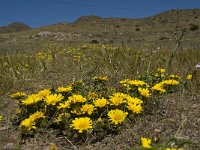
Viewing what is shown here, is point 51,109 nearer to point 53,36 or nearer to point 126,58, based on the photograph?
point 126,58

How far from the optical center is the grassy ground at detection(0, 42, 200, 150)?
93.4 inches

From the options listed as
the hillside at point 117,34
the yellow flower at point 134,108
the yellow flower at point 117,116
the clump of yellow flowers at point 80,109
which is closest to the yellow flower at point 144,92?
the clump of yellow flowers at point 80,109

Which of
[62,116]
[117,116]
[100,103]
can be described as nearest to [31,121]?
[62,116]

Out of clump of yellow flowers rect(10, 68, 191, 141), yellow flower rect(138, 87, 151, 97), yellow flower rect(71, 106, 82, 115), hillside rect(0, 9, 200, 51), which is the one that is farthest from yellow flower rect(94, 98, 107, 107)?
hillside rect(0, 9, 200, 51)

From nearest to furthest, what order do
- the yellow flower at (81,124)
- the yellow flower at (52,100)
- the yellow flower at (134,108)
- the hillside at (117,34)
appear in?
the yellow flower at (81,124), the yellow flower at (134,108), the yellow flower at (52,100), the hillside at (117,34)

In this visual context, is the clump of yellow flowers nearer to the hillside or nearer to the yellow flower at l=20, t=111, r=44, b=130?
the yellow flower at l=20, t=111, r=44, b=130

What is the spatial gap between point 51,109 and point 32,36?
88.7 feet

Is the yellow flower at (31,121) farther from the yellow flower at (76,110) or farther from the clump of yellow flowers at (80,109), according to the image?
the yellow flower at (76,110)

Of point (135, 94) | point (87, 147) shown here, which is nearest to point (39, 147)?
point (87, 147)

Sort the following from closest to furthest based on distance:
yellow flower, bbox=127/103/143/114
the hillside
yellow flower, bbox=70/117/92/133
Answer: yellow flower, bbox=70/117/92/133 → yellow flower, bbox=127/103/143/114 → the hillside

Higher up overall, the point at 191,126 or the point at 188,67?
the point at 188,67

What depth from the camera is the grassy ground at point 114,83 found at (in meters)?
2.37

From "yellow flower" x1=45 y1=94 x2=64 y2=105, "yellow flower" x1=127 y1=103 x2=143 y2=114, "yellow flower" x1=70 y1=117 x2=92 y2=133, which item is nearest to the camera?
"yellow flower" x1=70 y1=117 x2=92 y2=133

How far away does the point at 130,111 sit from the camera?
2602 mm
